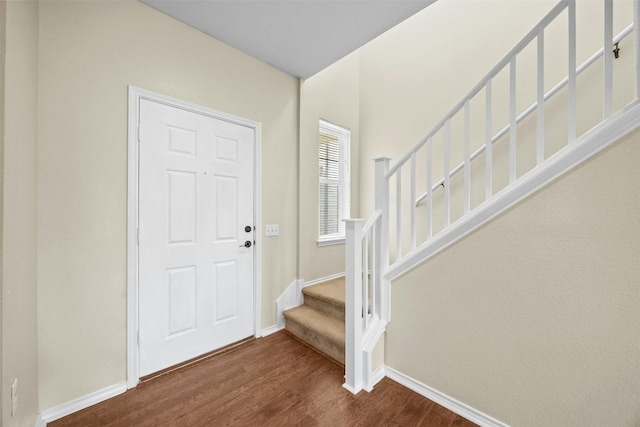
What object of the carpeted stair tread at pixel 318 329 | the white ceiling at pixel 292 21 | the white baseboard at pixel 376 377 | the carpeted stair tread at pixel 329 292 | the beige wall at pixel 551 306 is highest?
the white ceiling at pixel 292 21

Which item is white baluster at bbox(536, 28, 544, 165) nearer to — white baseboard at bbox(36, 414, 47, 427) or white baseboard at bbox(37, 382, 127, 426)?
white baseboard at bbox(37, 382, 127, 426)

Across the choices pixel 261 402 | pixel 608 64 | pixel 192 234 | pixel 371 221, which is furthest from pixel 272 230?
pixel 608 64

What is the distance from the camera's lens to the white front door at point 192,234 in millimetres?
1854

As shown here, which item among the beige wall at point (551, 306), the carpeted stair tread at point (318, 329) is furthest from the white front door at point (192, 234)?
the beige wall at point (551, 306)

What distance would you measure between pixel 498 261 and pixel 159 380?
2.41m

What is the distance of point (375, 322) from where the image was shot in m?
1.90

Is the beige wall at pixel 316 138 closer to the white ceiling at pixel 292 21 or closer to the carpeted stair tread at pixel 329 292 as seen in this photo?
the carpeted stair tread at pixel 329 292

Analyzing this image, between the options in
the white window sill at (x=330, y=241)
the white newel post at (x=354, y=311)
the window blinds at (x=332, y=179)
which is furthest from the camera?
the window blinds at (x=332, y=179)

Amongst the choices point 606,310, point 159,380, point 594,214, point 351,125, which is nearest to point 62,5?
point 159,380

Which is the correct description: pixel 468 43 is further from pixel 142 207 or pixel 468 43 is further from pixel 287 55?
pixel 142 207

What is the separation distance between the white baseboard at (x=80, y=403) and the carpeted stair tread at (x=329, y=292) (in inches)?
63.5

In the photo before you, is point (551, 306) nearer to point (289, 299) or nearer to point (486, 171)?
point (486, 171)

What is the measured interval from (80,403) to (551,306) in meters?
2.78

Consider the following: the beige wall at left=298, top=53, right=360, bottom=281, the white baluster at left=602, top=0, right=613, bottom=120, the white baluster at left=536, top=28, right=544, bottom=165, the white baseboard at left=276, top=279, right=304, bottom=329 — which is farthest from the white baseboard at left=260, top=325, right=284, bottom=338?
the white baluster at left=602, top=0, right=613, bottom=120
